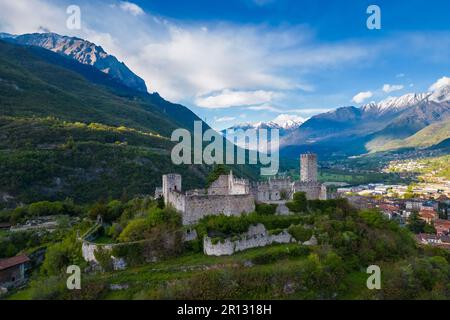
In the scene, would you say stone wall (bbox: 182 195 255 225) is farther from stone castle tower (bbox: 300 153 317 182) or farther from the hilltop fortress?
stone castle tower (bbox: 300 153 317 182)

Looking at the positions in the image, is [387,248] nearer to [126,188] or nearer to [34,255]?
[34,255]

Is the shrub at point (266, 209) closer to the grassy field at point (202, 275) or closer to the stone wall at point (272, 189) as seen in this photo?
the stone wall at point (272, 189)

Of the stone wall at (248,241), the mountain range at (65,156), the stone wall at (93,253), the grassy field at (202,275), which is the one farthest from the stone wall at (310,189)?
the mountain range at (65,156)

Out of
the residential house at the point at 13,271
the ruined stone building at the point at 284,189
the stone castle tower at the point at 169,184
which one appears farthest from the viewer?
the ruined stone building at the point at 284,189

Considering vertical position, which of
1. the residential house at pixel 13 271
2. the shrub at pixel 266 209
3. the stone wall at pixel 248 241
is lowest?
the residential house at pixel 13 271
